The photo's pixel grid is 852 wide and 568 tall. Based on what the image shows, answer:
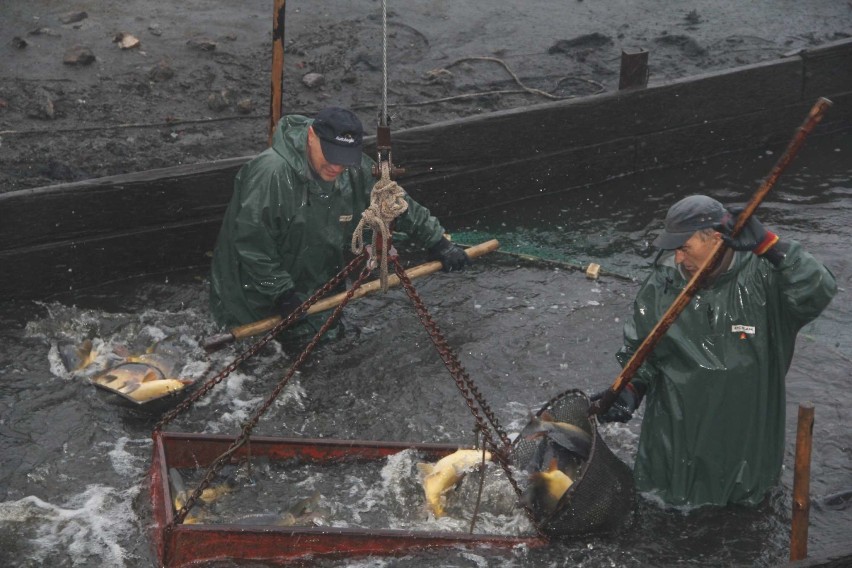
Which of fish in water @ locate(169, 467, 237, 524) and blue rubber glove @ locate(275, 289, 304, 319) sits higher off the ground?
blue rubber glove @ locate(275, 289, 304, 319)

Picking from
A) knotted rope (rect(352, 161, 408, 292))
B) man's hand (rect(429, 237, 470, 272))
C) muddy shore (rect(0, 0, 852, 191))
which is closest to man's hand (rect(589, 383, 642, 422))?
knotted rope (rect(352, 161, 408, 292))

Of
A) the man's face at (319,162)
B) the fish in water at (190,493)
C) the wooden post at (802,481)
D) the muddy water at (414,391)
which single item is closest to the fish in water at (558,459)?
the muddy water at (414,391)

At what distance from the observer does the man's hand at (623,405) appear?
582cm

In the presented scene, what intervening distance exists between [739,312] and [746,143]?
22.8 ft

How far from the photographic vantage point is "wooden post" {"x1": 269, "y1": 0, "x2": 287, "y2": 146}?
8.50 metres

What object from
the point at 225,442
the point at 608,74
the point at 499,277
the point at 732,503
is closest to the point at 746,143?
the point at 608,74

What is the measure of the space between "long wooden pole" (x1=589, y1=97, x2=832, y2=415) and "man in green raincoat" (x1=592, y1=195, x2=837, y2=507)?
0.15 metres

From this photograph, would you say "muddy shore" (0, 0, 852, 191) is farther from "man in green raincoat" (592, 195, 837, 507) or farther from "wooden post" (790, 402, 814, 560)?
"wooden post" (790, 402, 814, 560)

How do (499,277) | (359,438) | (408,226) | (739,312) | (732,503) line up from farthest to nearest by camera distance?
(499,277), (408,226), (359,438), (732,503), (739,312)

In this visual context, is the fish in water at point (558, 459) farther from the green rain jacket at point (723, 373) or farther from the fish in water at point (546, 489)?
the green rain jacket at point (723, 373)

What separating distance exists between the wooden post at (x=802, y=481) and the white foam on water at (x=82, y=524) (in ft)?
11.5

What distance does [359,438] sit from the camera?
698 cm

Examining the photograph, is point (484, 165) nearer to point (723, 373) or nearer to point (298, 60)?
point (298, 60)

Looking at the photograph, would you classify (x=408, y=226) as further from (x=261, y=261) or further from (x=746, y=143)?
(x=746, y=143)
